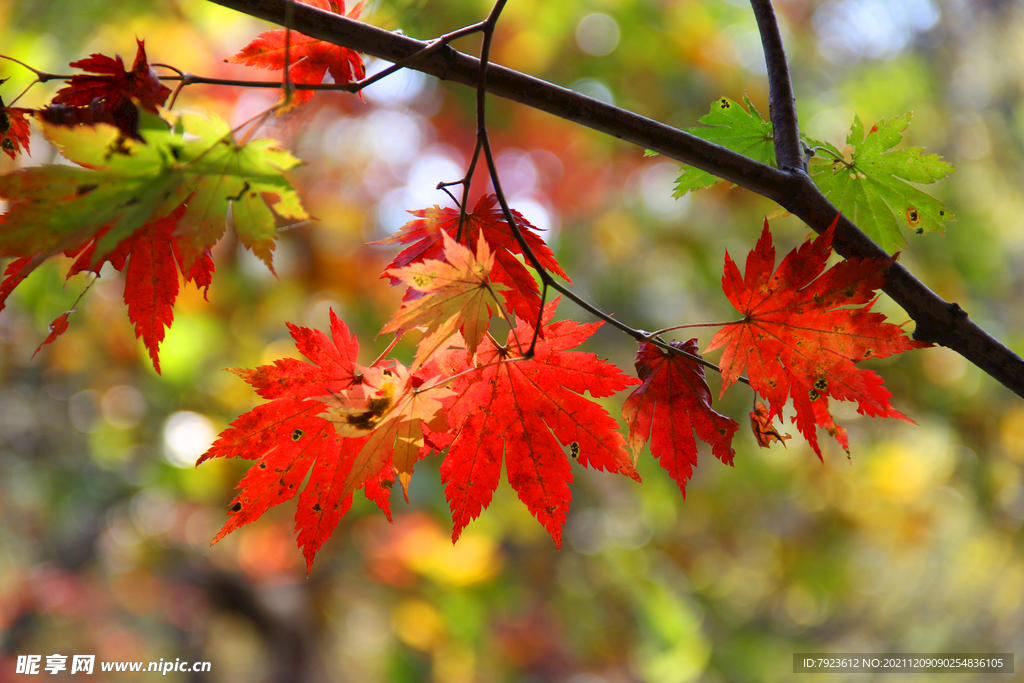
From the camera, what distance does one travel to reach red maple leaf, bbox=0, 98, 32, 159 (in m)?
0.50

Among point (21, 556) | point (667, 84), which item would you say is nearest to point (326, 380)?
point (667, 84)

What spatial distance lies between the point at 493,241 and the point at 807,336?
0.30m

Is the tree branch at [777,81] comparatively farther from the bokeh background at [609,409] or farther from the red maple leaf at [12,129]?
the bokeh background at [609,409]

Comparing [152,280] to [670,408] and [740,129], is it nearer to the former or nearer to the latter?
[670,408]

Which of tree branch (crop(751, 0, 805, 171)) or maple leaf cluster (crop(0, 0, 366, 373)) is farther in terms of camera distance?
tree branch (crop(751, 0, 805, 171))

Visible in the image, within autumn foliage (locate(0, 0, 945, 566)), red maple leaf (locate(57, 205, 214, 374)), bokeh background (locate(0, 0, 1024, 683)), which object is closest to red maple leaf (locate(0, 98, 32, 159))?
autumn foliage (locate(0, 0, 945, 566))

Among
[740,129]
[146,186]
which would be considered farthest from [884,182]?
[146,186]

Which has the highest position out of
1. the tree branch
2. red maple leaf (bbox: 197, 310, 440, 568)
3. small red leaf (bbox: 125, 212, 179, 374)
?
the tree branch

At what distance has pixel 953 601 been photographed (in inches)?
159

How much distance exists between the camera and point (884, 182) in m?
0.58

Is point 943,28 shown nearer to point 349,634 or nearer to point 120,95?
point 120,95

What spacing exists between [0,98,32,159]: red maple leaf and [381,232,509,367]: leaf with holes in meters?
0.37

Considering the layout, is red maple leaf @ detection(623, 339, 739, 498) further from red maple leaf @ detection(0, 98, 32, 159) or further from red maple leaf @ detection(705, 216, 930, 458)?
red maple leaf @ detection(0, 98, 32, 159)

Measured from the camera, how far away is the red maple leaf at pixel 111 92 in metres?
0.44
